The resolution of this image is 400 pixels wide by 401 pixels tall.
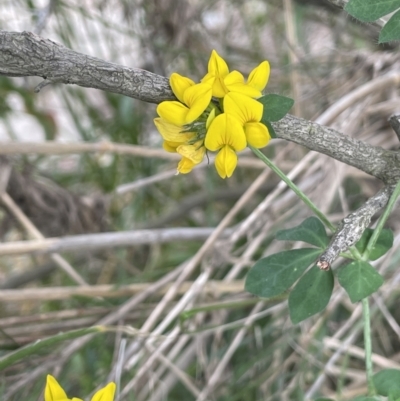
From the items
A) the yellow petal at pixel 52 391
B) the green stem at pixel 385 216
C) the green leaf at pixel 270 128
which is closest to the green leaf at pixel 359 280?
the green stem at pixel 385 216

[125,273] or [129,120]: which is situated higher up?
[129,120]

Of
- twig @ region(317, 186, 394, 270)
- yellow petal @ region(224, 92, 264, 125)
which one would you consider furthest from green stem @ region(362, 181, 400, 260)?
yellow petal @ region(224, 92, 264, 125)

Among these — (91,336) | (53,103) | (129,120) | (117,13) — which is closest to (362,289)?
(91,336)

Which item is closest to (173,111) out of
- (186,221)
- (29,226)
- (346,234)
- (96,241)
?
(346,234)

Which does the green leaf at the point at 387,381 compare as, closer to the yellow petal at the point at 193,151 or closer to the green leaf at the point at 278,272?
the green leaf at the point at 278,272

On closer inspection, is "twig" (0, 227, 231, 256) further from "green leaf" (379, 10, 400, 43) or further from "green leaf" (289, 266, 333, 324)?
"green leaf" (379, 10, 400, 43)

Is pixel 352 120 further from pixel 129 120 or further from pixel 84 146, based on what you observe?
pixel 129 120
